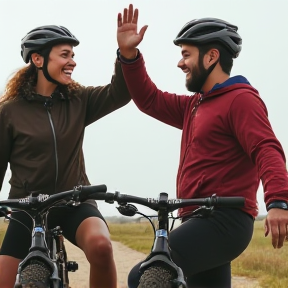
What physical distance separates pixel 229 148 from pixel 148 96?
3.97 feet

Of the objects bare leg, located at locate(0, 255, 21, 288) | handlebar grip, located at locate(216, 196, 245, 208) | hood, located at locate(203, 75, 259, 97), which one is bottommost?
bare leg, located at locate(0, 255, 21, 288)

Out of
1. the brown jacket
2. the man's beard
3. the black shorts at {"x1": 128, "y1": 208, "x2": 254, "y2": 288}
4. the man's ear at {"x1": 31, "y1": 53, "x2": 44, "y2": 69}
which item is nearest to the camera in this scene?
the black shorts at {"x1": 128, "y1": 208, "x2": 254, "y2": 288}

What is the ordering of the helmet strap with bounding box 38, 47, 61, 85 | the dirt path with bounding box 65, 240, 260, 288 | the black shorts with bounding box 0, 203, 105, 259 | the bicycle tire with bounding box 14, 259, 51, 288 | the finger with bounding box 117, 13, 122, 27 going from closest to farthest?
the bicycle tire with bounding box 14, 259, 51, 288, the black shorts with bounding box 0, 203, 105, 259, the finger with bounding box 117, 13, 122, 27, the helmet strap with bounding box 38, 47, 61, 85, the dirt path with bounding box 65, 240, 260, 288

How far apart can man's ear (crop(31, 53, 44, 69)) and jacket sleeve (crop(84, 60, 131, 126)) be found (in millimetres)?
440

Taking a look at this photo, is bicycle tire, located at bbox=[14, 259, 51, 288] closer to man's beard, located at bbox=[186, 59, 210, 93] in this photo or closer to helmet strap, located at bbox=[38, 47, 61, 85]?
man's beard, located at bbox=[186, 59, 210, 93]

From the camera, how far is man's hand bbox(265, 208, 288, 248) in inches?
188

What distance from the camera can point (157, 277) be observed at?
466 centimetres

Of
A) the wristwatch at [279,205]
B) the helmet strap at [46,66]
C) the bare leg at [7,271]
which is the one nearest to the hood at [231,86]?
the wristwatch at [279,205]

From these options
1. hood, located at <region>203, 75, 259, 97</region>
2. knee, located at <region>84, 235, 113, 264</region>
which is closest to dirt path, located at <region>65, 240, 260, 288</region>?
knee, located at <region>84, 235, 113, 264</region>

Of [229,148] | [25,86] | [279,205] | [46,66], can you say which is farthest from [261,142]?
[25,86]

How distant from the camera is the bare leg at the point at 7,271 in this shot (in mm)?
6191

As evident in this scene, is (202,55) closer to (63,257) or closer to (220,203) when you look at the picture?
(220,203)

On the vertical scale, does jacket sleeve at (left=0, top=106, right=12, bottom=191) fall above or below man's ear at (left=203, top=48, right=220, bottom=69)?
below

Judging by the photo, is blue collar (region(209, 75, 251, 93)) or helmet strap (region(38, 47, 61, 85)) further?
helmet strap (region(38, 47, 61, 85))
